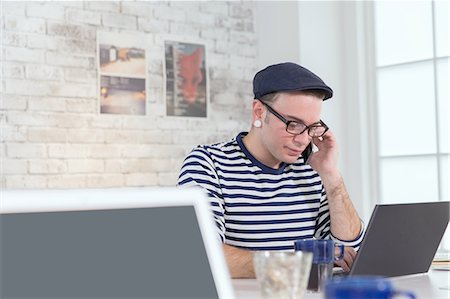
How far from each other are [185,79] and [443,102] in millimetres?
1273

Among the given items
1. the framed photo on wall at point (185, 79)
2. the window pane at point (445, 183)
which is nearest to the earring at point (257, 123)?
the framed photo on wall at point (185, 79)

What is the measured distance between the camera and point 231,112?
13.5 ft

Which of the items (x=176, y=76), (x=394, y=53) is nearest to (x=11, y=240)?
(x=176, y=76)

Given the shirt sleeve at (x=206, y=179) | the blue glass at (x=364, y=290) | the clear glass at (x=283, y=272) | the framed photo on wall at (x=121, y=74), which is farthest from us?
the framed photo on wall at (x=121, y=74)

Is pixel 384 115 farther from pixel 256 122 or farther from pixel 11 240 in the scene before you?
pixel 11 240

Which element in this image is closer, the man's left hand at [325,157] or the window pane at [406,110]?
the man's left hand at [325,157]

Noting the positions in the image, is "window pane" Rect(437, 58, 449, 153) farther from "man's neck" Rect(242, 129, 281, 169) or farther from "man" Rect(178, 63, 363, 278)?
"man's neck" Rect(242, 129, 281, 169)

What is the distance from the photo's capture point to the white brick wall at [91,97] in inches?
135

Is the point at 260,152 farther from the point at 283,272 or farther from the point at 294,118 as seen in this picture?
the point at 283,272

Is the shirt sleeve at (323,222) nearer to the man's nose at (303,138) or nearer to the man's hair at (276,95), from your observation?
the man's nose at (303,138)

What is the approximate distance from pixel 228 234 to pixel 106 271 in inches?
54.1

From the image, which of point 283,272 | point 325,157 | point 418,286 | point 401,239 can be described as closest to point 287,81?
point 325,157

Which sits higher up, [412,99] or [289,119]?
[412,99]

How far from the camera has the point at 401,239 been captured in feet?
6.46
